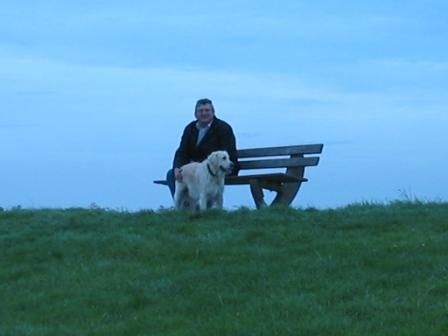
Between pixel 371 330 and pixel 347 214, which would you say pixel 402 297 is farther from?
pixel 347 214

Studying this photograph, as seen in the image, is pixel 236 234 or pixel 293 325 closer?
pixel 293 325

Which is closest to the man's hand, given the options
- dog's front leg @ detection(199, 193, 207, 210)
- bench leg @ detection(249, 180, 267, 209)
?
dog's front leg @ detection(199, 193, 207, 210)

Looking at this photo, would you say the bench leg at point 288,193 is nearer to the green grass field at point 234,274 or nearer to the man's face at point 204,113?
the man's face at point 204,113

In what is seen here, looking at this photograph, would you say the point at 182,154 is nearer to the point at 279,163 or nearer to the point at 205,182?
the point at 205,182

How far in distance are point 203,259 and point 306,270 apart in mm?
1160

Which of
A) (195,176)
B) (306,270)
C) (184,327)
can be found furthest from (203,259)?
(195,176)

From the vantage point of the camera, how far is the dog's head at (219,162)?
13531mm

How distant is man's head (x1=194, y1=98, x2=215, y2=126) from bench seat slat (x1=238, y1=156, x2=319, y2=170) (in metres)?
0.96

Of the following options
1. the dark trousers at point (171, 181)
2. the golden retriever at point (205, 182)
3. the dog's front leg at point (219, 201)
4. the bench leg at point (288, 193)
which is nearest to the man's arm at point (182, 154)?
the golden retriever at point (205, 182)

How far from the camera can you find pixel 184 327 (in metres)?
7.98

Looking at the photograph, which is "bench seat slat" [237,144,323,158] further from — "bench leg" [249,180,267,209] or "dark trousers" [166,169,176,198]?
"dark trousers" [166,169,176,198]

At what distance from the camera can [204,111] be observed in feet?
45.6

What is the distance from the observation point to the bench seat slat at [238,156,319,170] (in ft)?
45.2

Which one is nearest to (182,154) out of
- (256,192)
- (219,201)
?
(219,201)
